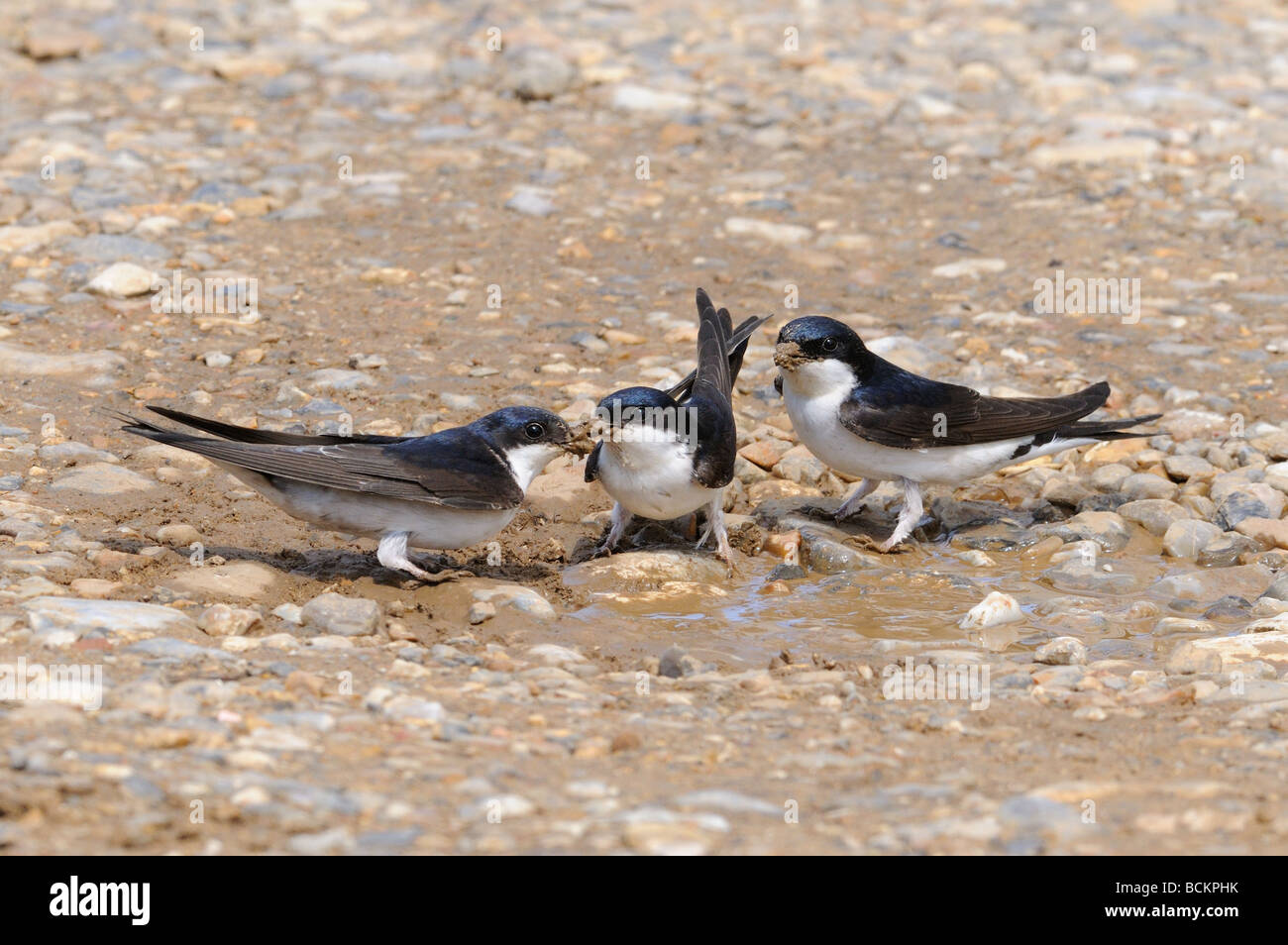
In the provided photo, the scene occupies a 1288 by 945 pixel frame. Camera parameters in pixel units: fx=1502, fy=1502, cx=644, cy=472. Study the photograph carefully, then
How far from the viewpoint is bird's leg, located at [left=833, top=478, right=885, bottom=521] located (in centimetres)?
698

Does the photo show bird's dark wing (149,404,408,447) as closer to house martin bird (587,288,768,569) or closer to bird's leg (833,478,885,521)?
house martin bird (587,288,768,569)

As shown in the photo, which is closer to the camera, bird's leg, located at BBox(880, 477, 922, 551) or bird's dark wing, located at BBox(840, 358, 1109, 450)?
bird's dark wing, located at BBox(840, 358, 1109, 450)

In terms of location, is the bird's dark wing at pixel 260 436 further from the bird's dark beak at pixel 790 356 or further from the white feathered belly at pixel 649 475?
the bird's dark beak at pixel 790 356

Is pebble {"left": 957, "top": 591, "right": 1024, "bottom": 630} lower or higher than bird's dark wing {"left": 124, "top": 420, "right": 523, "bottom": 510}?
lower

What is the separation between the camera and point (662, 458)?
19.7ft

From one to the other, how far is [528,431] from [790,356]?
123 cm

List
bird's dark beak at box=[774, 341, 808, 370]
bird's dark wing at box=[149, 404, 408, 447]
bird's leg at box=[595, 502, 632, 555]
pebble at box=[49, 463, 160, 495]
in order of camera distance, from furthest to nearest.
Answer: bird's dark beak at box=[774, 341, 808, 370] < bird's leg at box=[595, 502, 632, 555] < pebble at box=[49, 463, 160, 495] < bird's dark wing at box=[149, 404, 408, 447]

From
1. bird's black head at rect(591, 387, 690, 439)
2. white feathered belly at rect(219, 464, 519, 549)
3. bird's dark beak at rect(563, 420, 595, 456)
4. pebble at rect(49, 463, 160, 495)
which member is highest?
bird's black head at rect(591, 387, 690, 439)

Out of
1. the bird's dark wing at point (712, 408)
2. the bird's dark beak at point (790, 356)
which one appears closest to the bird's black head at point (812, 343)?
the bird's dark beak at point (790, 356)

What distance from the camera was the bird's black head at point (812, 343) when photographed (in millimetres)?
6555

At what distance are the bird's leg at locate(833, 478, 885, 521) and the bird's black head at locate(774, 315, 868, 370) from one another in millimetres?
667

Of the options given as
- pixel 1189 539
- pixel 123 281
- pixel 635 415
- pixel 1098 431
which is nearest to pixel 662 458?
pixel 635 415

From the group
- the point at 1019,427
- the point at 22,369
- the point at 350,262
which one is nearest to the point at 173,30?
the point at 350,262

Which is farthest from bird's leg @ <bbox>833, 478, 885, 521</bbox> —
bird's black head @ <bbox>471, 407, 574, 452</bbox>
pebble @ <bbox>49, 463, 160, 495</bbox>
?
pebble @ <bbox>49, 463, 160, 495</bbox>
